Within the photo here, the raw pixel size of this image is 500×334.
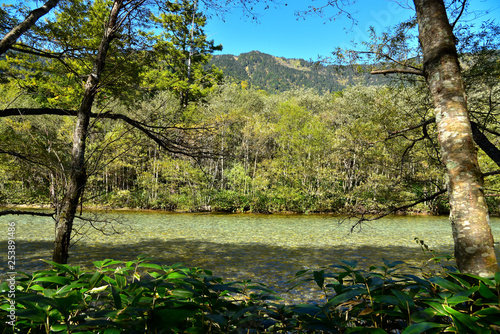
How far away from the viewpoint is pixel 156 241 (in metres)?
8.31

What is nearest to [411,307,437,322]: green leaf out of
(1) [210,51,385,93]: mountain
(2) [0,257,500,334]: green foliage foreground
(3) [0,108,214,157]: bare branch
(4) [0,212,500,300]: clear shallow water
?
(2) [0,257,500,334]: green foliage foreground

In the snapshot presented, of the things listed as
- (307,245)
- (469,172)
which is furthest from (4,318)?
(307,245)

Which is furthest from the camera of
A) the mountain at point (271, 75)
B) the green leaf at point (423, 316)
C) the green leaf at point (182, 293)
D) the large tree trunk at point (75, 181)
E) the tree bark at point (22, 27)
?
the mountain at point (271, 75)

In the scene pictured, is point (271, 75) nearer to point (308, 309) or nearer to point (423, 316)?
point (308, 309)

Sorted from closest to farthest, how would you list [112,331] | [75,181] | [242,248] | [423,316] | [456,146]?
[112,331] → [423,316] → [456,146] → [75,181] → [242,248]

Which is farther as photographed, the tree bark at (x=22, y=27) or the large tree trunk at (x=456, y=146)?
the tree bark at (x=22, y=27)

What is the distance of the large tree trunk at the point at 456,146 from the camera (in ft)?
4.62

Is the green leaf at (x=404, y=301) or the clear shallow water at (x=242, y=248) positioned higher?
the green leaf at (x=404, y=301)

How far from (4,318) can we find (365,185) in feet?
66.7

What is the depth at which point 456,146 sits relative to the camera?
1.54 meters

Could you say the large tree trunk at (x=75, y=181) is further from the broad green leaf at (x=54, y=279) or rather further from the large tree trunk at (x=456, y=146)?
the large tree trunk at (x=456, y=146)

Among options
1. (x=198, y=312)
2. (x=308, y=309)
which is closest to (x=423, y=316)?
(x=308, y=309)

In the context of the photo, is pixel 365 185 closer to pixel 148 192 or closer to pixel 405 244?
pixel 405 244

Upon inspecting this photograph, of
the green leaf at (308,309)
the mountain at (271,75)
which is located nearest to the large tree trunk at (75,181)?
the green leaf at (308,309)
